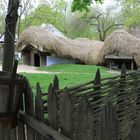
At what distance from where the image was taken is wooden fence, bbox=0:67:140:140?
1.83 m

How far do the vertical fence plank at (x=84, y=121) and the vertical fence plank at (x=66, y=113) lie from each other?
0.39ft

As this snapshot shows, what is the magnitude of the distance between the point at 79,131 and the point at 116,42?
20355 mm

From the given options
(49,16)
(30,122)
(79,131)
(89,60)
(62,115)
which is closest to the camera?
(79,131)

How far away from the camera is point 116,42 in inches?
869

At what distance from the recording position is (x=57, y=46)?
24.0 meters

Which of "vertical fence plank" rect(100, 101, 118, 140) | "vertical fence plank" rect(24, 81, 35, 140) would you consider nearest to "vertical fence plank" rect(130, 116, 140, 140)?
"vertical fence plank" rect(100, 101, 118, 140)

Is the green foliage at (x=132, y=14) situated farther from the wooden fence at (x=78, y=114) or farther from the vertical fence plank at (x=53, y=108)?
the vertical fence plank at (x=53, y=108)

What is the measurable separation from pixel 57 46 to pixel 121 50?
4757 millimetres

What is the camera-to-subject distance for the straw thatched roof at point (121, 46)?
71.5 feet

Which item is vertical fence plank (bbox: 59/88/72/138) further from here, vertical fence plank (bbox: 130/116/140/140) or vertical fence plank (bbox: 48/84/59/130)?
vertical fence plank (bbox: 130/116/140/140)

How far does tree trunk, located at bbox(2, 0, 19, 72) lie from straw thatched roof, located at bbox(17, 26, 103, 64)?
65.7 feet

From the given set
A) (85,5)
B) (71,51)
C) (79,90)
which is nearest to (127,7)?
(71,51)

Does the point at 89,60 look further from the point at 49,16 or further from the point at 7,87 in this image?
the point at 7,87

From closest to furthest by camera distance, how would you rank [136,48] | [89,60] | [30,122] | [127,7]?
1. [30,122]
2. [136,48]
3. [89,60]
4. [127,7]
